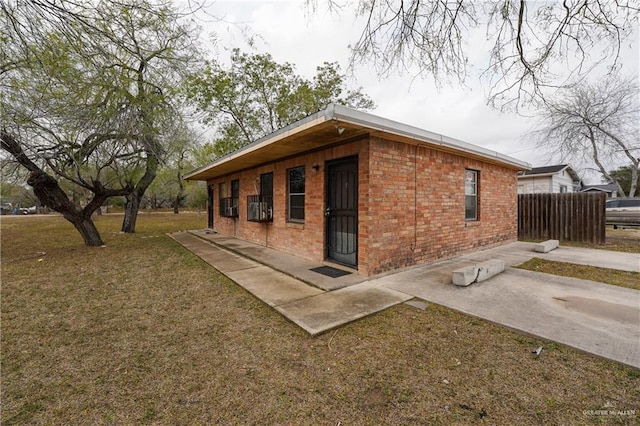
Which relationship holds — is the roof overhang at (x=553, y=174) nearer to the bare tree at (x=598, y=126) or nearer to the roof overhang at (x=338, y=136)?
the bare tree at (x=598, y=126)

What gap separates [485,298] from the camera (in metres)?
3.50

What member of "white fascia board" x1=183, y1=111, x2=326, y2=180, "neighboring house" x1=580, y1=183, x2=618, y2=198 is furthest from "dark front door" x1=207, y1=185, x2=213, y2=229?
"neighboring house" x1=580, y1=183, x2=618, y2=198

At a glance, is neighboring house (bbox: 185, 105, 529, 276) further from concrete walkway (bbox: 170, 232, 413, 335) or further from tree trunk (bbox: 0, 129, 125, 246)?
tree trunk (bbox: 0, 129, 125, 246)

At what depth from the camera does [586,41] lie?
282 centimetres

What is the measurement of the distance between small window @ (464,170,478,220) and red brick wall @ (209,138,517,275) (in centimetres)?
13

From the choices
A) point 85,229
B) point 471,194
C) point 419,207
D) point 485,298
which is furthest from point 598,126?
point 85,229

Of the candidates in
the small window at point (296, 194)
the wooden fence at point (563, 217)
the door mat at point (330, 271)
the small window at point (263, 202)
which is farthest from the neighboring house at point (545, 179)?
the door mat at point (330, 271)

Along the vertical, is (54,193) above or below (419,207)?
above

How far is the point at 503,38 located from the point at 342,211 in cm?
334

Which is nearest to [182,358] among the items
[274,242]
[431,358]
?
[431,358]

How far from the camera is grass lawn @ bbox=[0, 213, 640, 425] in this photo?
5.54 feet

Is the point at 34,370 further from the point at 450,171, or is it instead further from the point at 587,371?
the point at 450,171

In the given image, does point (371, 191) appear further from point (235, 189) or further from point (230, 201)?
point (230, 201)

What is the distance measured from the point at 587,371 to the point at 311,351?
217 cm
